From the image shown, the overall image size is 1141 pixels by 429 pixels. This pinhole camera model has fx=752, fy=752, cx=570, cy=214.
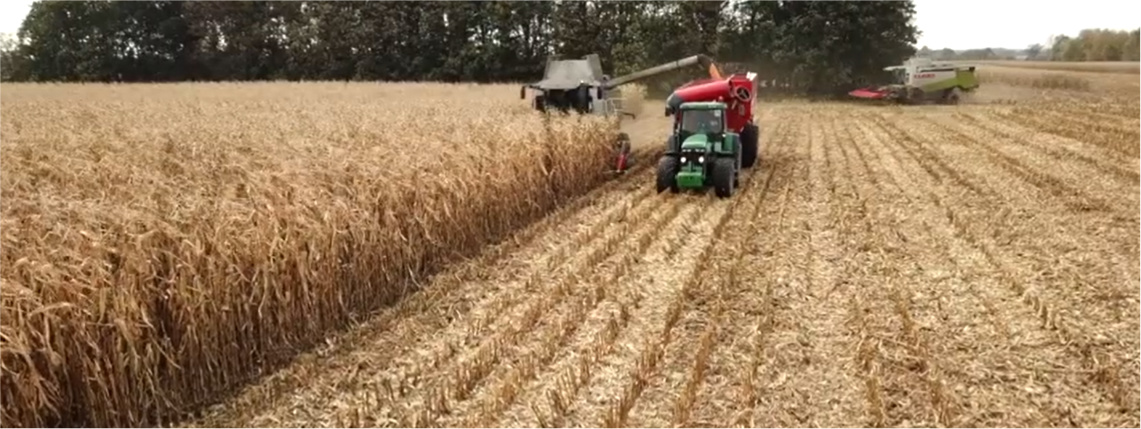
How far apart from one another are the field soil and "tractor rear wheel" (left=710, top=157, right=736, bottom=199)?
0.18 meters

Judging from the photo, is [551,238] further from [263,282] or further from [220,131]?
[220,131]

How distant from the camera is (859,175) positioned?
11328 millimetres

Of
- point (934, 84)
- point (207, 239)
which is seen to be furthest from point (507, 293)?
point (934, 84)

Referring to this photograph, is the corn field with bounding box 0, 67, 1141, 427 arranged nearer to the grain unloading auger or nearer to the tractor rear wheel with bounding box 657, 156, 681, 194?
the tractor rear wheel with bounding box 657, 156, 681, 194

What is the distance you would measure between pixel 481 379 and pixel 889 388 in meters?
2.29

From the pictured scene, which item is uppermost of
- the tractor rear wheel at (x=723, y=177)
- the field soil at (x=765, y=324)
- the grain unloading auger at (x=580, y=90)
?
the grain unloading auger at (x=580, y=90)

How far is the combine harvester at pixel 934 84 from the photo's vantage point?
25.6 meters

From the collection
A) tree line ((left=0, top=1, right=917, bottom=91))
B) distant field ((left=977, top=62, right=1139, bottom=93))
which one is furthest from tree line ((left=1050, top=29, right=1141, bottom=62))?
tree line ((left=0, top=1, right=917, bottom=91))

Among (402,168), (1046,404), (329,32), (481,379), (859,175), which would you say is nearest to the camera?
(1046,404)

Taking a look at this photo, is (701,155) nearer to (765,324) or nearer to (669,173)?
(669,173)

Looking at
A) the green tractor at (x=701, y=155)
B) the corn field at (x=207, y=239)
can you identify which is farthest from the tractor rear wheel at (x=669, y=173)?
the corn field at (x=207, y=239)

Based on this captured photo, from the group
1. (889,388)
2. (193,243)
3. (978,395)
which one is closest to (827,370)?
(889,388)

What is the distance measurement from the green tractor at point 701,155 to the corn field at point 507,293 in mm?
640

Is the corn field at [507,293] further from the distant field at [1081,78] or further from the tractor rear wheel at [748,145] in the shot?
the distant field at [1081,78]
